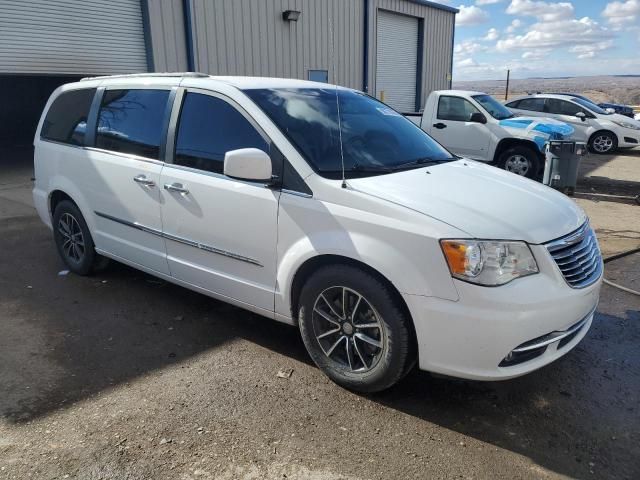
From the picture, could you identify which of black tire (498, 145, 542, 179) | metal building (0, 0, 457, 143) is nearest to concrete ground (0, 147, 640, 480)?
metal building (0, 0, 457, 143)

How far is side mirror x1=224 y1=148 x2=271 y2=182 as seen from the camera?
310 centimetres

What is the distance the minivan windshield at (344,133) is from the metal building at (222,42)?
1.80 m

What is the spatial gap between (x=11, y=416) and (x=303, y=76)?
1369 cm

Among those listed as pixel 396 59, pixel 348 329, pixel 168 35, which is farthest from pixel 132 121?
pixel 396 59

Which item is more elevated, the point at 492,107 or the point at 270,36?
the point at 270,36

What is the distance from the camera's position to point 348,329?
3.11 meters

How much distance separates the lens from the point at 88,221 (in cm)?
473

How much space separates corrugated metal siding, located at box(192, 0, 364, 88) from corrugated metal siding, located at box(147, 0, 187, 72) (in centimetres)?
31

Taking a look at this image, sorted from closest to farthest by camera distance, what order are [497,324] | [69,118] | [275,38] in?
1. [497,324]
2. [69,118]
3. [275,38]

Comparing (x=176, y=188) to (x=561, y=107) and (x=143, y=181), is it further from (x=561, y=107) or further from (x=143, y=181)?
(x=561, y=107)

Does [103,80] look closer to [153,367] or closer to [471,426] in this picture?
[153,367]

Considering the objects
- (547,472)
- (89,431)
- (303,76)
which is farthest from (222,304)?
(303,76)

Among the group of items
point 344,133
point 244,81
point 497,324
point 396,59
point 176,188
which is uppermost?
point 396,59

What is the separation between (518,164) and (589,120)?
591 centimetres
